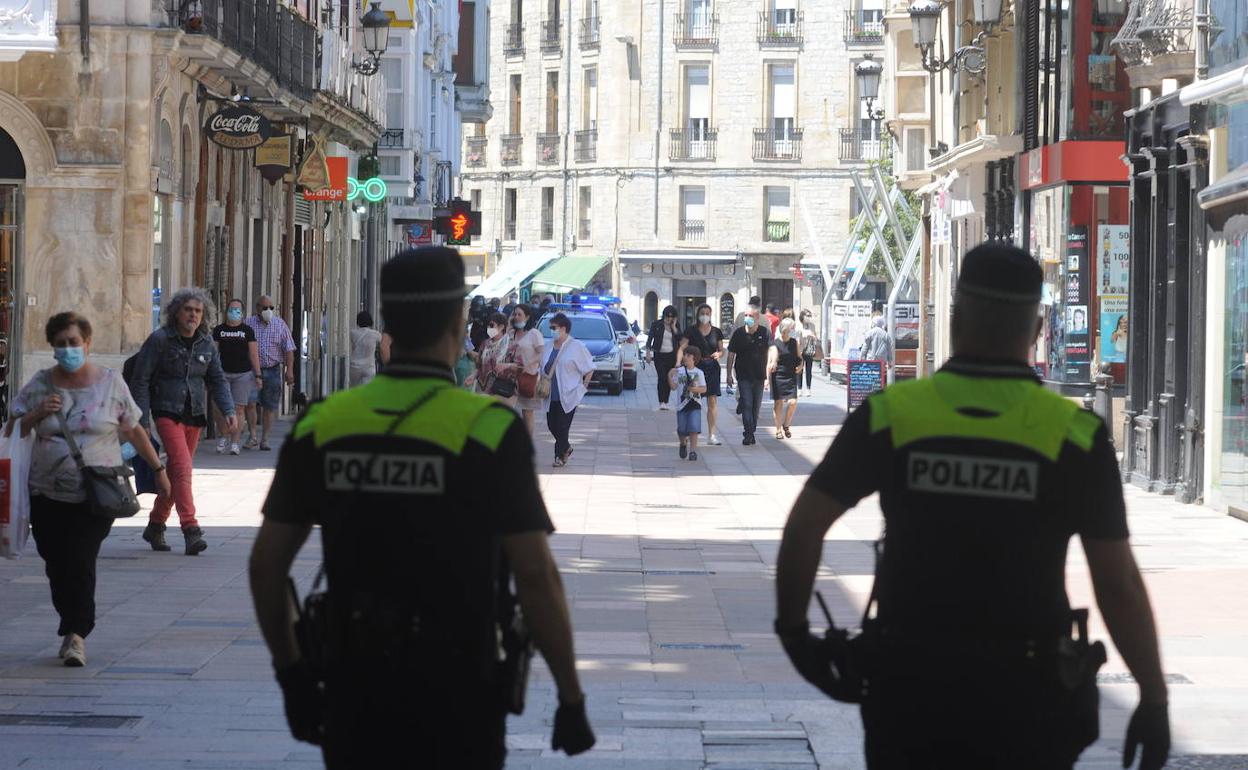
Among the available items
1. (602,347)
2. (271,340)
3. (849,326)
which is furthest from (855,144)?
(271,340)

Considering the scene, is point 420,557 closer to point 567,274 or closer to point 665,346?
point 665,346

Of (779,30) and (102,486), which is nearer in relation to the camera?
(102,486)

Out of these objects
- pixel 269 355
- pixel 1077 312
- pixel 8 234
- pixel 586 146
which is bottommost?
pixel 269 355

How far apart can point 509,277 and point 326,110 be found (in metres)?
37.1

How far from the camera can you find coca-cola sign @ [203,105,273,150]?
24.7 m

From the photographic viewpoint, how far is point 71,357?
32.2ft

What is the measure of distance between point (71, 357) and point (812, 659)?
6.19 metres

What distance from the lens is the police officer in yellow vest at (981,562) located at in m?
4.21

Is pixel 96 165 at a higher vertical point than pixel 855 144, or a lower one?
lower

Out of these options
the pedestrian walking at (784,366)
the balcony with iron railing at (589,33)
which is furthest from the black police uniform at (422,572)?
the balcony with iron railing at (589,33)

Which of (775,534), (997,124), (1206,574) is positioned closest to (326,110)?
(997,124)

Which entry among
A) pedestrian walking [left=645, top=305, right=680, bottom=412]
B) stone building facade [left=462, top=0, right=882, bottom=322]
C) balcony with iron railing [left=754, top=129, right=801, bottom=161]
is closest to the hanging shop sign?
pedestrian walking [left=645, top=305, right=680, bottom=412]

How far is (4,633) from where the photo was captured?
1057cm

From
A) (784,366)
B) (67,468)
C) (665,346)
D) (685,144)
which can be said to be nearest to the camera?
(67,468)
